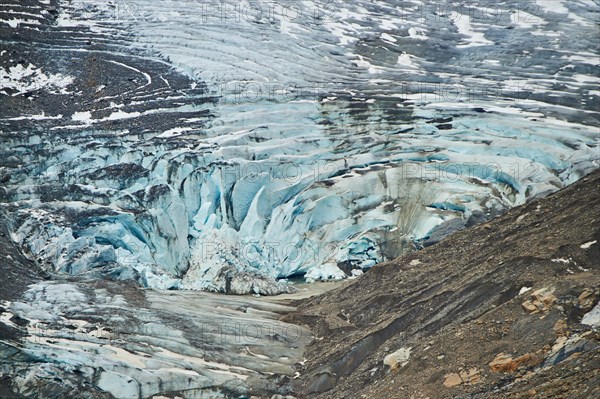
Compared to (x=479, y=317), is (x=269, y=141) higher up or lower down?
lower down

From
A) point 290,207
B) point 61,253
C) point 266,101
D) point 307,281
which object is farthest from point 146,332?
point 266,101

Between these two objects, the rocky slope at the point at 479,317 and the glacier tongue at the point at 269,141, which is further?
the glacier tongue at the point at 269,141

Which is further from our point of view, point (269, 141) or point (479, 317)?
point (269, 141)

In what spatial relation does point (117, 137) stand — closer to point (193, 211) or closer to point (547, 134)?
point (193, 211)

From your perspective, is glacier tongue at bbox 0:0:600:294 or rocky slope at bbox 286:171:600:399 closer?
rocky slope at bbox 286:171:600:399
